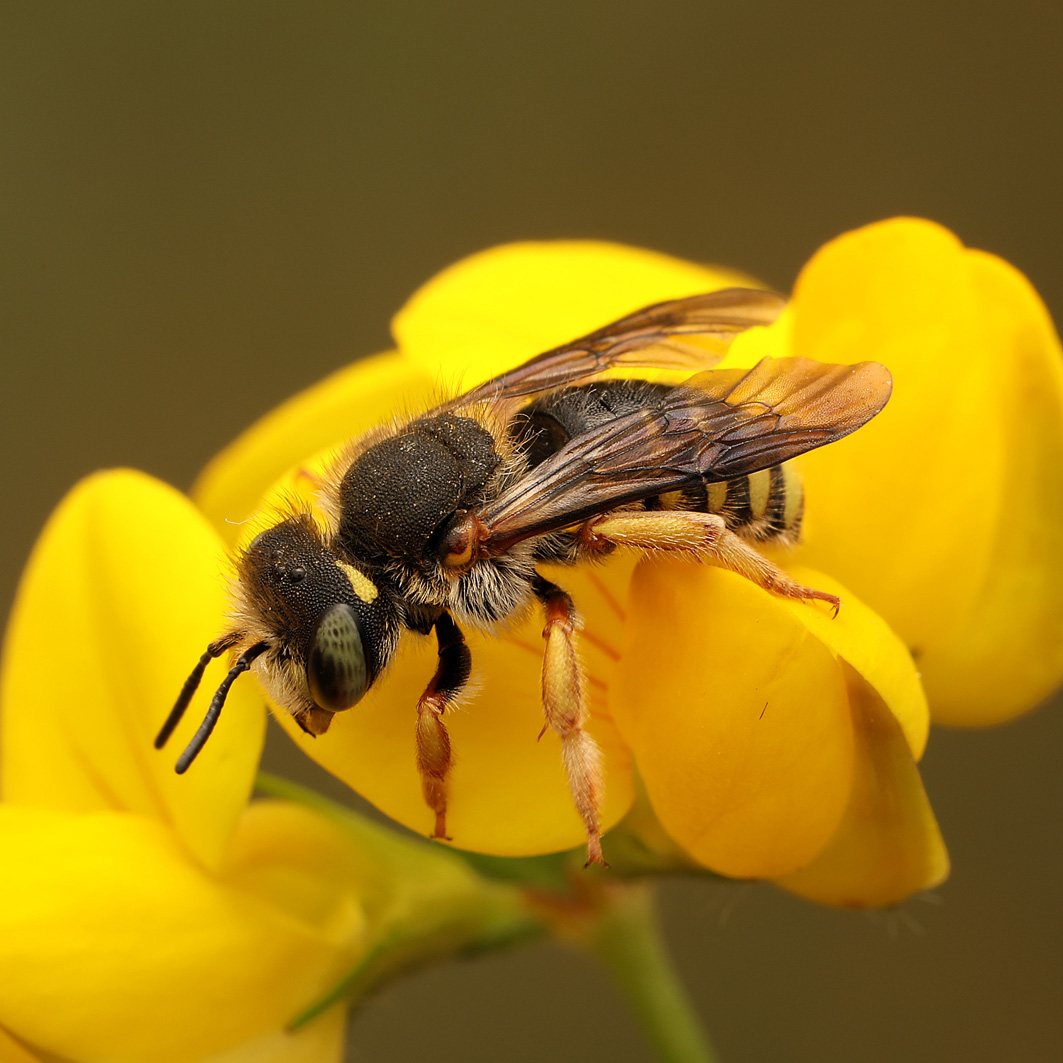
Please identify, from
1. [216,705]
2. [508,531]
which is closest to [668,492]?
[508,531]

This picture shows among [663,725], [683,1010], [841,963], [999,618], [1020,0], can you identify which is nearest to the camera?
[663,725]

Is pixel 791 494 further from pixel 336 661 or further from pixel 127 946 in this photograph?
pixel 127 946

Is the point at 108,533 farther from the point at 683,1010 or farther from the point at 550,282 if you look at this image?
the point at 683,1010

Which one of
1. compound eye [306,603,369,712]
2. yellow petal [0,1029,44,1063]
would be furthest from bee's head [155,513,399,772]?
yellow petal [0,1029,44,1063]

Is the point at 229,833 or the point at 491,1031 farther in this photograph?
the point at 491,1031

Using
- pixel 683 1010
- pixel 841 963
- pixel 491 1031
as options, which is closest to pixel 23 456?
pixel 491 1031

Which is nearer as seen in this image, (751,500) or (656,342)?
(751,500)
